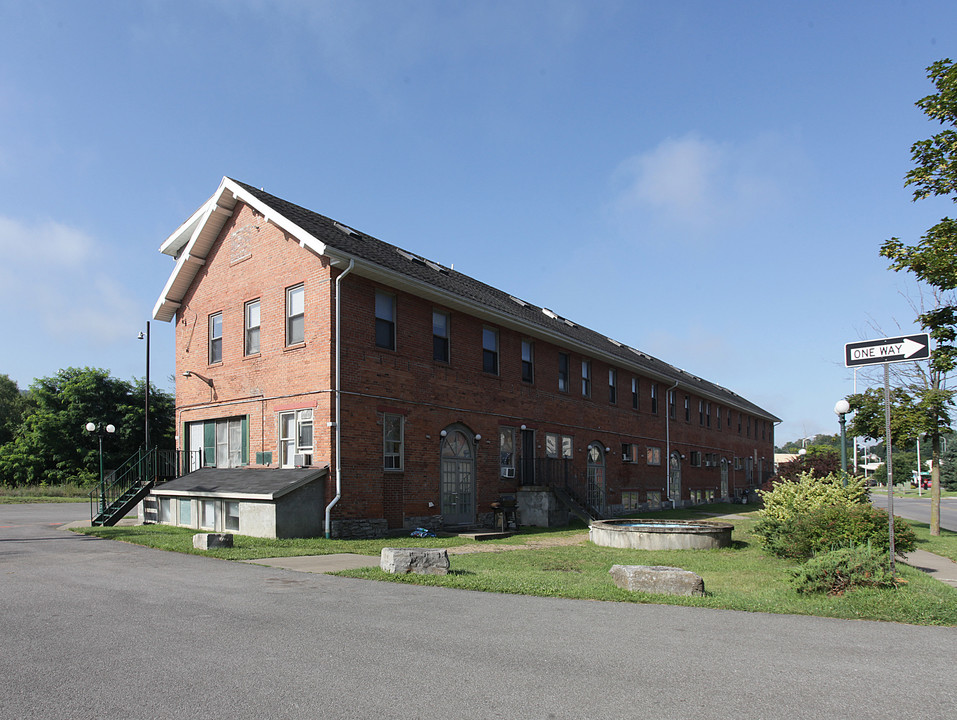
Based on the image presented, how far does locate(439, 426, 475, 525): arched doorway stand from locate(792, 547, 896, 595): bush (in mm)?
12383

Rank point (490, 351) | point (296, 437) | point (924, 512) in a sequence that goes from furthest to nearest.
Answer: point (924, 512) → point (490, 351) → point (296, 437)

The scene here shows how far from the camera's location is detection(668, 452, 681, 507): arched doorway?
121 feet

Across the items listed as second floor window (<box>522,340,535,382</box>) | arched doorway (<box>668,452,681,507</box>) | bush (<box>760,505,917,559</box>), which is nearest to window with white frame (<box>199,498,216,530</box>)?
second floor window (<box>522,340,535,382</box>)

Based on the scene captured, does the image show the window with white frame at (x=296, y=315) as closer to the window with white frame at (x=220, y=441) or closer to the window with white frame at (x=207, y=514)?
the window with white frame at (x=220, y=441)

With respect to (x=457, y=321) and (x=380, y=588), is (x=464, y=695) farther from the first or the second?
(x=457, y=321)

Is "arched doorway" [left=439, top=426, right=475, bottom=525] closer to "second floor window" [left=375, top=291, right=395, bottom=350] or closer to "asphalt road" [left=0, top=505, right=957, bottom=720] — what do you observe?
"second floor window" [left=375, top=291, right=395, bottom=350]

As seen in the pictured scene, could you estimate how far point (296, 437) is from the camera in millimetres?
18125

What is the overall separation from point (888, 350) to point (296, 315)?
13.9 metres

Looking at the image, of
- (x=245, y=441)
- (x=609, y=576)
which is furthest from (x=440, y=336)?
(x=609, y=576)

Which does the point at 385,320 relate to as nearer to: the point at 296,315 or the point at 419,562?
the point at 296,315

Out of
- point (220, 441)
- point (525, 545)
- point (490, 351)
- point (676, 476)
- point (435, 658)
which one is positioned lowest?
point (676, 476)

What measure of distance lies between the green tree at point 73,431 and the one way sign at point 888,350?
47157 mm

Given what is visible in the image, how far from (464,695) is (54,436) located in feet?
169

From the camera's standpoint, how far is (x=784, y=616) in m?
8.10
